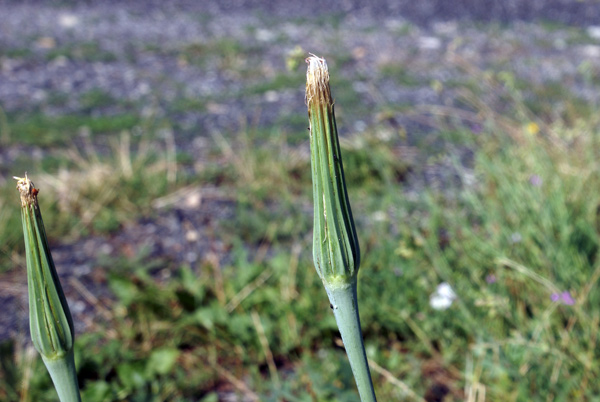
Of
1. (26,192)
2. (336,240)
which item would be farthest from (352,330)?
(26,192)

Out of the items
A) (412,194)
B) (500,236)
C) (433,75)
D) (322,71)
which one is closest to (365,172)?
(412,194)

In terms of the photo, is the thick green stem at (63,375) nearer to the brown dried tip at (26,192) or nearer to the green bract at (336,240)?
the brown dried tip at (26,192)

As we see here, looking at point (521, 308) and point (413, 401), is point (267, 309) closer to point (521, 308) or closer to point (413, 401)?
point (413, 401)

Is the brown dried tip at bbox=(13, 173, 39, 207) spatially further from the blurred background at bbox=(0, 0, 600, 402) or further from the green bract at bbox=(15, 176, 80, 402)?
the blurred background at bbox=(0, 0, 600, 402)

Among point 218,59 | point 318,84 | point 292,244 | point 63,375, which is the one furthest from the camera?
point 218,59

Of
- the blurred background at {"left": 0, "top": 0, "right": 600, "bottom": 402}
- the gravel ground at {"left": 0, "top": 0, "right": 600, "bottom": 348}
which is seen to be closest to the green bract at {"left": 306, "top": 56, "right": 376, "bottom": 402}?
the blurred background at {"left": 0, "top": 0, "right": 600, "bottom": 402}

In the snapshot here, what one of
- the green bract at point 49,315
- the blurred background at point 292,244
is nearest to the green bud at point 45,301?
the green bract at point 49,315

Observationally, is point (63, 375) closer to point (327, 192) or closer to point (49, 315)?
point (49, 315)
